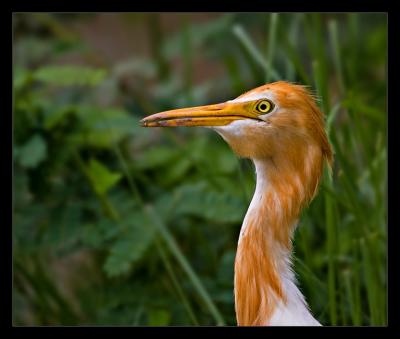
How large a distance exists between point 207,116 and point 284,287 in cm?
Answer: 27

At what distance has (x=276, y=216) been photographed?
1245mm

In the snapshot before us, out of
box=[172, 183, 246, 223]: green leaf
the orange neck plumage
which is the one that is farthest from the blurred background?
the orange neck plumage

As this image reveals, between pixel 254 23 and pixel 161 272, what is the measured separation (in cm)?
78

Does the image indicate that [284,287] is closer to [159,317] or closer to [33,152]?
[159,317]

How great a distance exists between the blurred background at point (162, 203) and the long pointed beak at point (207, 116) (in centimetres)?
21

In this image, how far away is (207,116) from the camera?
3.95 feet

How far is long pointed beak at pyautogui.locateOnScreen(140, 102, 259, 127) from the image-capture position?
1.20 metres

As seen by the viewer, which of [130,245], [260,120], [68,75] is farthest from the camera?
[68,75]

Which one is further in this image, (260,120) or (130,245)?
(130,245)

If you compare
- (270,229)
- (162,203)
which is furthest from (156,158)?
(270,229)

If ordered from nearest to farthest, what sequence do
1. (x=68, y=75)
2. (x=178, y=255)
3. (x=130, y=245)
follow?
(x=178, y=255), (x=130, y=245), (x=68, y=75)

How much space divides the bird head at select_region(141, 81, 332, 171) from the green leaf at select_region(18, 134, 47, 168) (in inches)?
20.9

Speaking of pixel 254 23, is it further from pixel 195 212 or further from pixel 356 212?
pixel 356 212

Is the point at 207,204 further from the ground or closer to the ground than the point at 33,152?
closer to the ground
